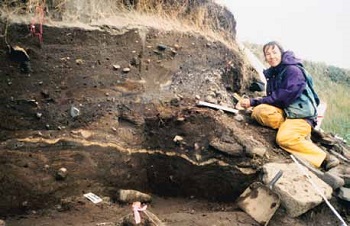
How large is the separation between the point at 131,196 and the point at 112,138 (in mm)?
631

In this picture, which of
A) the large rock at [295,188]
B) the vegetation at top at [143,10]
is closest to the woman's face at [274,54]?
the large rock at [295,188]

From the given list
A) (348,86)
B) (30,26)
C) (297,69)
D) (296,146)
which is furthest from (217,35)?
(348,86)

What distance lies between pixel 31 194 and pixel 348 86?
14333 millimetres

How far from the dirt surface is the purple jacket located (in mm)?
370

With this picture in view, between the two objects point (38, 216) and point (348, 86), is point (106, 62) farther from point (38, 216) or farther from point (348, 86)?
point (348, 86)

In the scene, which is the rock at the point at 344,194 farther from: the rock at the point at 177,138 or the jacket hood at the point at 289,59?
the rock at the point at 177,138

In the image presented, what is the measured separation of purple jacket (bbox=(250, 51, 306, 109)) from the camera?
3912mm

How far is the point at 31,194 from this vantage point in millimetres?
3490

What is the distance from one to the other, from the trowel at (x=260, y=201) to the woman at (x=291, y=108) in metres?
0.51

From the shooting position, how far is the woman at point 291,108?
3.91 metres

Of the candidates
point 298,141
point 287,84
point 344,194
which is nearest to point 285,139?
point 298,141

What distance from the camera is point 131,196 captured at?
3709 millimetres

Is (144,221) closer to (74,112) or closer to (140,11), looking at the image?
(74,112)

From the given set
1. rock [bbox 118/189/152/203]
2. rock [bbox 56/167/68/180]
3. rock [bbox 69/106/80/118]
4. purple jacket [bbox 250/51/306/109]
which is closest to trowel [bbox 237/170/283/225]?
purple jacket [bbox 250/51/306/109]
